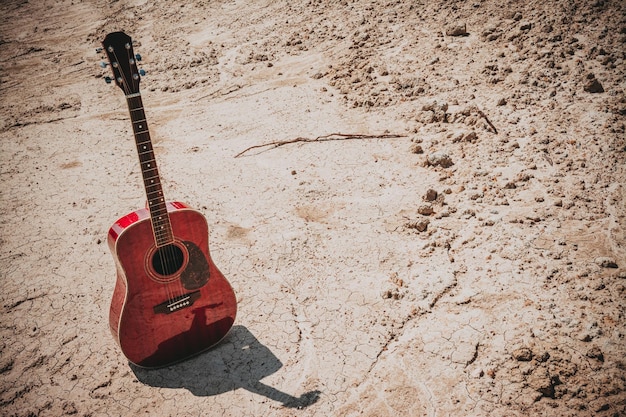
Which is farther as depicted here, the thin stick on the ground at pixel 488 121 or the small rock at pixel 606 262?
the thin stick on the ground at pixel 488 121

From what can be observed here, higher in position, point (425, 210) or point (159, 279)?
point (159, 279)

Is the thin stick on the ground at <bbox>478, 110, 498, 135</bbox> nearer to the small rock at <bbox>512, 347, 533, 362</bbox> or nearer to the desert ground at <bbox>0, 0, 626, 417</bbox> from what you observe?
the desert ground at <bbox>0, 0, 626, 417</bbox>

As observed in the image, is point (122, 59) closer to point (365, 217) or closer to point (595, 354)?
point (365, 217)

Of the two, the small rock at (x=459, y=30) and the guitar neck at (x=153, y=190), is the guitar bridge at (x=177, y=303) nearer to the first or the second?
the guitar neck at (x=153, y=190)

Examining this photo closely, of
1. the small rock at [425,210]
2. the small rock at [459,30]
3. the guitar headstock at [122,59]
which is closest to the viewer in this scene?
the guitar headstock at [122,59]

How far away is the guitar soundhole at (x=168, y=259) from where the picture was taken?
2.49 m

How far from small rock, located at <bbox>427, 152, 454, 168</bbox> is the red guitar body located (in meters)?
3.13

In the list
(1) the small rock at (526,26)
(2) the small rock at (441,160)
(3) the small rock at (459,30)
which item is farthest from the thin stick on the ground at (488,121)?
(3) the small rock at (459,30)

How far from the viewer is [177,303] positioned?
261 centimetres

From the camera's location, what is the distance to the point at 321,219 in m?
4.23

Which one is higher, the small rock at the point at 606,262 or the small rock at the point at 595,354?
the small rock at the point at 606,262

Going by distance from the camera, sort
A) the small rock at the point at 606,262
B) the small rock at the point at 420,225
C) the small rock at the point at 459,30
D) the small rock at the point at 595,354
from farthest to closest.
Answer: the small rock at the point at 459,30 → the small rock at the point at 420,225 → the small rock at the point at 606,262 → the small rock at the point at 595,354

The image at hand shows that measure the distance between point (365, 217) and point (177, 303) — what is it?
7.68 ft

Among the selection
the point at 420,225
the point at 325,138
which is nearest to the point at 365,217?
the point at 420,225
